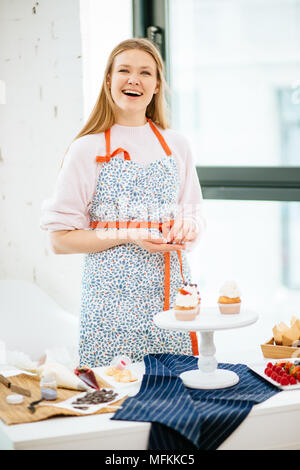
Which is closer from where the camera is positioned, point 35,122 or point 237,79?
point 35,122

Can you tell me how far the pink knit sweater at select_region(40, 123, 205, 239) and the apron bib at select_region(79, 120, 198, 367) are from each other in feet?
0.08

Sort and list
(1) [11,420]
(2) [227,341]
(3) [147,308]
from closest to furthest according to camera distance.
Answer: (1) [11,420]
(3) [147,308]
(2) [227,341]

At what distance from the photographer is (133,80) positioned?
5.42ft

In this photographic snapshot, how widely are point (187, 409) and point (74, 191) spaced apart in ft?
2.21

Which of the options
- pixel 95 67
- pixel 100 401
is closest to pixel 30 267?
pixel 95 67

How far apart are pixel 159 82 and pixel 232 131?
3.60 feet

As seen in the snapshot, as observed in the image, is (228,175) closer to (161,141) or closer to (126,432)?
(161,141)

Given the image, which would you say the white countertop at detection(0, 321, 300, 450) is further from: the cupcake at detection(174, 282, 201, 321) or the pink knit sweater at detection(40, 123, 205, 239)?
the pink knit sweater at detection(40, 123, 205, 239)

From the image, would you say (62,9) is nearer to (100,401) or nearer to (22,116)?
(22,116)

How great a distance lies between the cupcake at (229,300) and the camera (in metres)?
1.40

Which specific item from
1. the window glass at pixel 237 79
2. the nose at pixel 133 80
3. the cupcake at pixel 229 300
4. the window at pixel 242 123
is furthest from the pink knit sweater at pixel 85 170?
the window glass at pixel 237 79

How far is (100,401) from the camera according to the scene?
1.30 meters

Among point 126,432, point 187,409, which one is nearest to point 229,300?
point 187,409

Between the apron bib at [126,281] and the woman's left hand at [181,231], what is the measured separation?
38 millimetres
